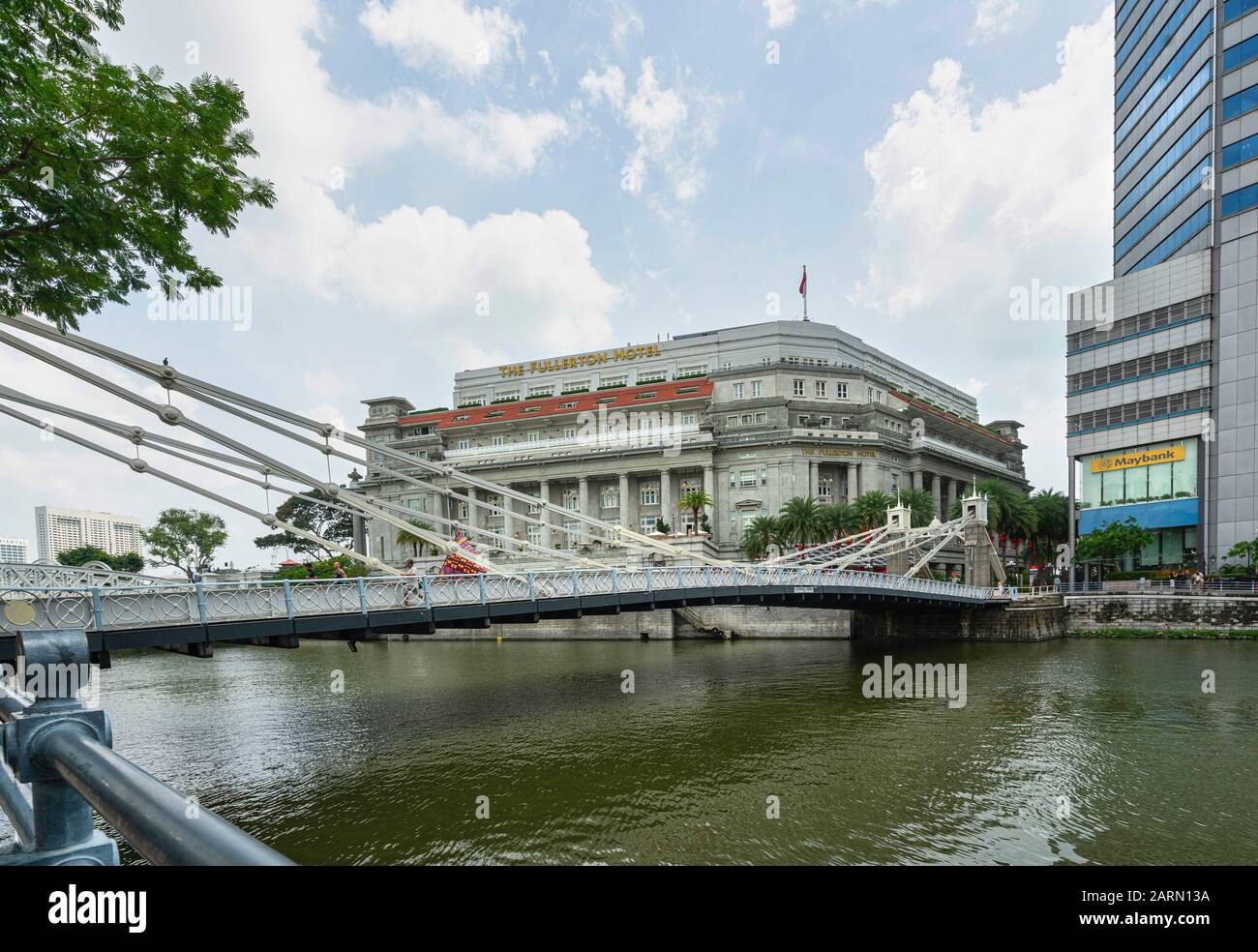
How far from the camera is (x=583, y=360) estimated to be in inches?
2950

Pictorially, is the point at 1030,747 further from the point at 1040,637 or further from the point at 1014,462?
the point at 1014,462

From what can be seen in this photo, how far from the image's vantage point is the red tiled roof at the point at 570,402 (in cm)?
6618

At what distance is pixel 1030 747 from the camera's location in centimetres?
1530

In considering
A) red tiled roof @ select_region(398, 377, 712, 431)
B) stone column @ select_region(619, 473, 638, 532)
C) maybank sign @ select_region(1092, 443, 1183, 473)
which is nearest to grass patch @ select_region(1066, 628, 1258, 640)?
maybank sign @ select_region(1092, 443, 1183, 473)

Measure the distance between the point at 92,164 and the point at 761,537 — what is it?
46.0m

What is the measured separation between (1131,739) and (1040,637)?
2236 cm

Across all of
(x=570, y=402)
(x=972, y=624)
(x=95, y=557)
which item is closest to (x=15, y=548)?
(x=95, y=557)

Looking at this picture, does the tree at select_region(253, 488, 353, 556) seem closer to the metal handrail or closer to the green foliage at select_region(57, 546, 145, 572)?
the green foliage at select_region(57, 546, 145, 572)

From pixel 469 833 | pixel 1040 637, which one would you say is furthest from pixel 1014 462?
pixel 469 833

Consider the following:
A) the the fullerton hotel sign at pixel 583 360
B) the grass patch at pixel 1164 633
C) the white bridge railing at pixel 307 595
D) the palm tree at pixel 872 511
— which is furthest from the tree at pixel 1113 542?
the the fullerton hotel sign at pixel 583 360

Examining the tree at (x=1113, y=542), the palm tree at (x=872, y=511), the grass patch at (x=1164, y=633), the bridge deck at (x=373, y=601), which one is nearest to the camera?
the bridge deck at (x=373, y=601)

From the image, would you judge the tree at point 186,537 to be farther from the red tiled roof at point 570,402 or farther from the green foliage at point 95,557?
the red tiled roof at point 570,402

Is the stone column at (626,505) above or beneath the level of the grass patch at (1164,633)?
above

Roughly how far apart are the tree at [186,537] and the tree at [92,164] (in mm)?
68371
